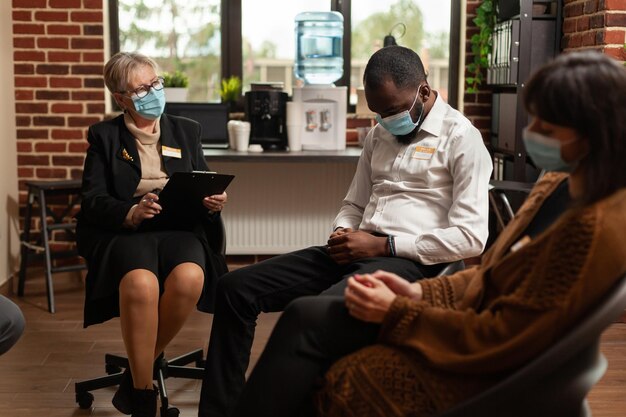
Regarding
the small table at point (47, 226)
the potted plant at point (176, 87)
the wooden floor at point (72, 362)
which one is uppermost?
the potted plant at point (176, 87)

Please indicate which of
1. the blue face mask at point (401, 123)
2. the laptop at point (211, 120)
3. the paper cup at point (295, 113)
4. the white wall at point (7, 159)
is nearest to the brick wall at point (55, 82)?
the white wall at point (7, 159)

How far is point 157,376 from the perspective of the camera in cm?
279

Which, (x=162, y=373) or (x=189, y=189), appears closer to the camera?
(x=189, y=189)

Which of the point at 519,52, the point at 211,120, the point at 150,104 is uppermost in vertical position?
the point at 519,52

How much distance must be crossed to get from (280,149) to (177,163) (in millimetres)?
1606

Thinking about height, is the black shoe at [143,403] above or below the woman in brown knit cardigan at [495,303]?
below

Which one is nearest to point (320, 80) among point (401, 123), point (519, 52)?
point (519, 52)

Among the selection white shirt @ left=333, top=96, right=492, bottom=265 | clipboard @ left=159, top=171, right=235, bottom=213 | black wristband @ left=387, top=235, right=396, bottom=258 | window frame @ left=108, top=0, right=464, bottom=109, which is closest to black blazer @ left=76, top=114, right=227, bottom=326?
clipboard @ left=159, top=171, right=235, bottom=213

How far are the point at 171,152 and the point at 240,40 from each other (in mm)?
2184

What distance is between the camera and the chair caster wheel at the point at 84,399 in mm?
2758

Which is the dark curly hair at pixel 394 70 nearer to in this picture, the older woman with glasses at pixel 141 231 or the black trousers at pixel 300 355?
the older woman with glasses at pixel 141 231

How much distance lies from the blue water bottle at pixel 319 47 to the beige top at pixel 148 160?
195cm

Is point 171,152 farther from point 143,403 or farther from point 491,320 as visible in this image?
point 491,320

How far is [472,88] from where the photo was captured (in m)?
4.69
